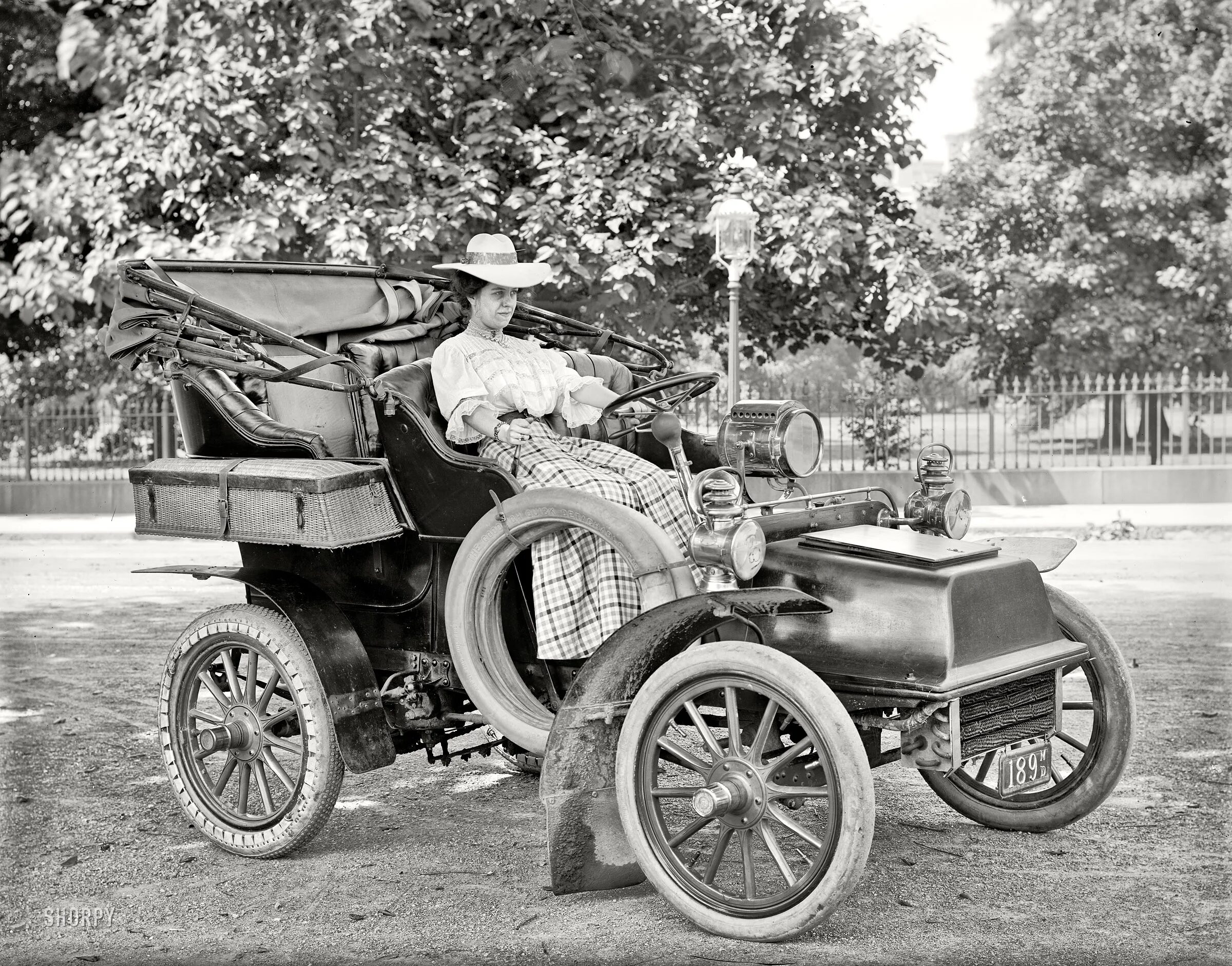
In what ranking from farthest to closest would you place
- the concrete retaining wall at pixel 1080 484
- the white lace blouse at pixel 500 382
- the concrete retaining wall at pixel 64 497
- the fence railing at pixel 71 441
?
the fence railing at pixel 71 441
the concrete retaining wall at pixel 64 497
the concrete retaining wall at pixel 1080 484
the white lace blouse at pixel 500 382

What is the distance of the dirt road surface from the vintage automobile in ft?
0.50

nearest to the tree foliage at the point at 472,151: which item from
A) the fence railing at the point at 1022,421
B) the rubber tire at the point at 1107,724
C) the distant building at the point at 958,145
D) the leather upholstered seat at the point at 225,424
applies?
the fence railing at the point at 1022,421

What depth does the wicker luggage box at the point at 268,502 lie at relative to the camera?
406 cm

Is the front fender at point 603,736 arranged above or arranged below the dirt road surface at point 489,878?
above

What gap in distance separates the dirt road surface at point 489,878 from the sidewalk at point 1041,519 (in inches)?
357

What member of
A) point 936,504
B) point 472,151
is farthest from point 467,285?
point 472,151

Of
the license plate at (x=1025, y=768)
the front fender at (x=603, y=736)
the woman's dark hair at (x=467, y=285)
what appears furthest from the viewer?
the woman's dark hair at (x=467, y=285)

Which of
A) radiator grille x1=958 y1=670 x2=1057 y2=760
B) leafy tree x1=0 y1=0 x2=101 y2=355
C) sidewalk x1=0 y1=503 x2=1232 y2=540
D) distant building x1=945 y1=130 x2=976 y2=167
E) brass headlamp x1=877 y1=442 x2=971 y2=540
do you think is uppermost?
distant building x1=945 y1=130 x2=976 y2=167

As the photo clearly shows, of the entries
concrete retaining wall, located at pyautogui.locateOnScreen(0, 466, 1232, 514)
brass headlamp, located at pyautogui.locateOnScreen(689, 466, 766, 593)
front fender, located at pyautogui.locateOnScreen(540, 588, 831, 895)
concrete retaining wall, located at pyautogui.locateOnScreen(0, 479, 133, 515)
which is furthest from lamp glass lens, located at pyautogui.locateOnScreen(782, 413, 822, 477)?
concrete retaining wall, located at pyautogui.locateOnScreen(0, 479, 133, 515)

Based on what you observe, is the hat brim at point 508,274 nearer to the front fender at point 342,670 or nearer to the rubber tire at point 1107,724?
the front fender at point 342,670

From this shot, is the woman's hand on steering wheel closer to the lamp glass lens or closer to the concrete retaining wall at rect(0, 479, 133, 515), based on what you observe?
the lamp glass lens

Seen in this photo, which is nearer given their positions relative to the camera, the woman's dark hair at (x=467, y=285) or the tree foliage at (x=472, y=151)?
the woman's dark hair at (x=467, y=285)

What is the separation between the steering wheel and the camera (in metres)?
4.27

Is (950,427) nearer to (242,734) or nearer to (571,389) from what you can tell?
(571,389)
